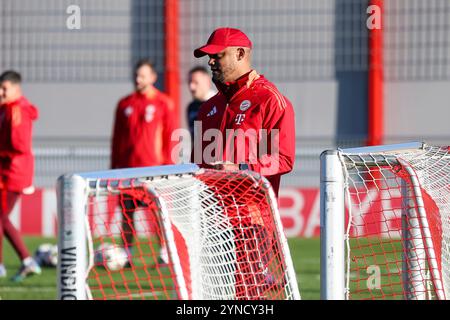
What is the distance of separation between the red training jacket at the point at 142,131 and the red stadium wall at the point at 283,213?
399 cm

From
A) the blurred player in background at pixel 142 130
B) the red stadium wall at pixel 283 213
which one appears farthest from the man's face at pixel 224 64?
the red stadium wall at pixel 283 213

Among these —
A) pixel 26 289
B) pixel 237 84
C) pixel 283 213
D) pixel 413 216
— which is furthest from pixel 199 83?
pixel 413 216

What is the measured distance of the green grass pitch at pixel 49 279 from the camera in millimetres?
9148

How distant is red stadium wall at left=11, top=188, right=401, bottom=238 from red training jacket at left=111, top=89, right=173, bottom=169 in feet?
13.1

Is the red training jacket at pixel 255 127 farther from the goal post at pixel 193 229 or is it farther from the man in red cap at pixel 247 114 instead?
the goal post at pixel 193 229

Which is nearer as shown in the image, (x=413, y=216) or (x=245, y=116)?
(x=413, y=216)

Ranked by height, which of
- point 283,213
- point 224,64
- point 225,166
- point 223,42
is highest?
point 223,42

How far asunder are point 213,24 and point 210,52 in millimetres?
12416

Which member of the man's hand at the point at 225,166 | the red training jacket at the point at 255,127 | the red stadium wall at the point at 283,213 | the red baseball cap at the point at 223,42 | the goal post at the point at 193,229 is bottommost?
the red stadium wall at the point at 283,213

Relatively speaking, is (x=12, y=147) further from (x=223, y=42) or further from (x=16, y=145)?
(x=223, y=42)

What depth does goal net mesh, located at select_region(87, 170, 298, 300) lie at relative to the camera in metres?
4.93

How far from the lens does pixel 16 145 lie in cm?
1104

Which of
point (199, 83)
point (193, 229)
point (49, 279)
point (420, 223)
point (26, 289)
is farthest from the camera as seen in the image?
point (199, 83)

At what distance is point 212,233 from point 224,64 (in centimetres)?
114
